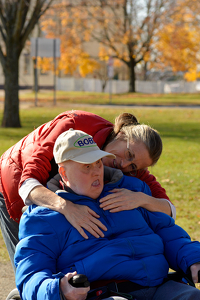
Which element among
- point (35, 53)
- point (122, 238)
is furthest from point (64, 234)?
point (35, 53)

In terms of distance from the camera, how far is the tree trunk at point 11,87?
1195cm

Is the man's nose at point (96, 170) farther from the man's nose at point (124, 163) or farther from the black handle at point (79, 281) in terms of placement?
the black handle at point (79, 281)

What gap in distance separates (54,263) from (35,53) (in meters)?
19.3

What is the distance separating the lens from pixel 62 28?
106 feet

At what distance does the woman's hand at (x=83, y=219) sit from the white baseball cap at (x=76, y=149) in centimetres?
29

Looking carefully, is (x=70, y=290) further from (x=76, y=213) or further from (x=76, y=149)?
(x=76, y=149)

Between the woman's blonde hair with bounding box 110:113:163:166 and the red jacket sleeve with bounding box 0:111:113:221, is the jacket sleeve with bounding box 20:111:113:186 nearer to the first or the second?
the red jacket sleeve with bounding box 0:111:113:221

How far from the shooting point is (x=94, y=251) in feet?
7.30

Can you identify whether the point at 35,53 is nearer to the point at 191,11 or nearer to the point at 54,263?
the point at 191,11

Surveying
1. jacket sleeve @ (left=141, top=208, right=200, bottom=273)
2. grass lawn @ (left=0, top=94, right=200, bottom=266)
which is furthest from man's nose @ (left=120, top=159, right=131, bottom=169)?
grass lawn @ (left=0, top=94, right=200, bottom=266)

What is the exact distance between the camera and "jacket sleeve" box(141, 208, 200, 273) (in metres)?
2.37

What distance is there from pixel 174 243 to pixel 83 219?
64 centimetres

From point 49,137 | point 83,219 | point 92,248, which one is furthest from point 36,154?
point 92,248

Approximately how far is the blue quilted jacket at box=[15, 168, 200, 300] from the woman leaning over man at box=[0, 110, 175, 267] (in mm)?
60
